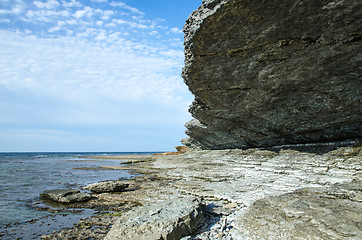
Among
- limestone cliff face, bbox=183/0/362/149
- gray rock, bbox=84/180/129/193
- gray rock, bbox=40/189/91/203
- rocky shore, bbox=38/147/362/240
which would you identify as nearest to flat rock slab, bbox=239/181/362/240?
rocky shore, bbox=38/147/362/240

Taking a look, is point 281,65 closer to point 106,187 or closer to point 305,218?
point 305,218

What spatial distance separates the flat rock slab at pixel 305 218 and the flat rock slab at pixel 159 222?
1583 millimetres

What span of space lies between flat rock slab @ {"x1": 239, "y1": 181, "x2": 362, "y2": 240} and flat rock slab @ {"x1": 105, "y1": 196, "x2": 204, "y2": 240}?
5.19ft

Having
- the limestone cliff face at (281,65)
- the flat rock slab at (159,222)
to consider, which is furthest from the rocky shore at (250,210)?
the limestone cliff face at (281,65)

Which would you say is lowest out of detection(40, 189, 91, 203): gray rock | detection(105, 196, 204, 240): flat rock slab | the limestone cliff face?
detection(40, 189, 91, 203): gray rock

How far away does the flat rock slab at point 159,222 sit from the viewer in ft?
18.6

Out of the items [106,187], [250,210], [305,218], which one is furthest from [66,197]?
[305,218]

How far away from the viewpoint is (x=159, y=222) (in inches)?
236

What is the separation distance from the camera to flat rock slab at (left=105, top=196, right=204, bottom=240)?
5.67 meters

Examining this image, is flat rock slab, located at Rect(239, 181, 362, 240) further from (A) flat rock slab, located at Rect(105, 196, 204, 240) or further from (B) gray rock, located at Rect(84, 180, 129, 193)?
(B) gray rock, located at Rect(84, 180, 129, 193)

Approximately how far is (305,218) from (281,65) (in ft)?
26.5

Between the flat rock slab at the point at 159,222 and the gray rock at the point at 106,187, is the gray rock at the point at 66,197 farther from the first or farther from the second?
the flat rock slab at the point at 159,222

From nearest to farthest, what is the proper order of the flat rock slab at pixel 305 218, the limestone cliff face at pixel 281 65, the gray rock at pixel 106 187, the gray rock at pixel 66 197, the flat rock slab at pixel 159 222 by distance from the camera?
the flat rock slab at pixel 305 218
the flat rock slab at pixel 159 222
the limestone cliff face at pixel 281 65
the gray rock at pixel 66 197
the gray rock at pixel 106 187

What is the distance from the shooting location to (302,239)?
5312 mm
